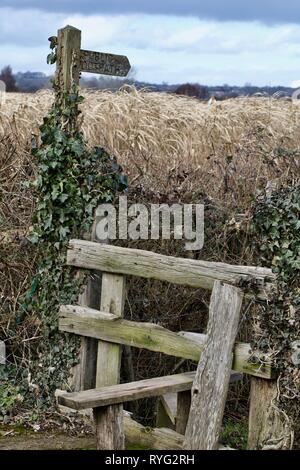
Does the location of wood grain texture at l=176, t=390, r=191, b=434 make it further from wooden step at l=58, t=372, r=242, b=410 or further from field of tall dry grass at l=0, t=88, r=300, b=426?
field of tall dry grass at l=0, t=88, r=300, b=426

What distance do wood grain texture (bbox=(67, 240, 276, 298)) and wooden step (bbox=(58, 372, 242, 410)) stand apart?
61 centimetres

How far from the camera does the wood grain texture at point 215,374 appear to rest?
5.34 m

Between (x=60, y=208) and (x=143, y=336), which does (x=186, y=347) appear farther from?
(x=60, y=208)

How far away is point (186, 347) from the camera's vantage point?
5.72 meters

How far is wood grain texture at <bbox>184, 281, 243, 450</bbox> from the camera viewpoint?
5.34 meters

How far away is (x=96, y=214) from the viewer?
668cm

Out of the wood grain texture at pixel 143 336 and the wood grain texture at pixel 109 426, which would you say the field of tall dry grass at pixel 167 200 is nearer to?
the wood grain texture at pixel 143 336

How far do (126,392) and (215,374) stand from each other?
1.74 feet

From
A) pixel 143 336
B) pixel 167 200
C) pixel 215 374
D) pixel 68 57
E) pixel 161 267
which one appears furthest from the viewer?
pixel 167 200

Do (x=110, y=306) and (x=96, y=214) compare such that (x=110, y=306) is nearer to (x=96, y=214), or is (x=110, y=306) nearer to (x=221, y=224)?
(x=96, y=214)

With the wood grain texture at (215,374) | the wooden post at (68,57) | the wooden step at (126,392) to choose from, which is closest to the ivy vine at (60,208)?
the wooden post at (68,57)

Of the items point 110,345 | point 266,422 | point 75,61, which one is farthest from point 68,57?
point 266,422

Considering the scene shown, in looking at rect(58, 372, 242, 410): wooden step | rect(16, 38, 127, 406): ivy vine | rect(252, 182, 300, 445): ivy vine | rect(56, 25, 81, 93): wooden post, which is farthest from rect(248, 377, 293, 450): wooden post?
rect(56, 25, 81, 93): wooden post
